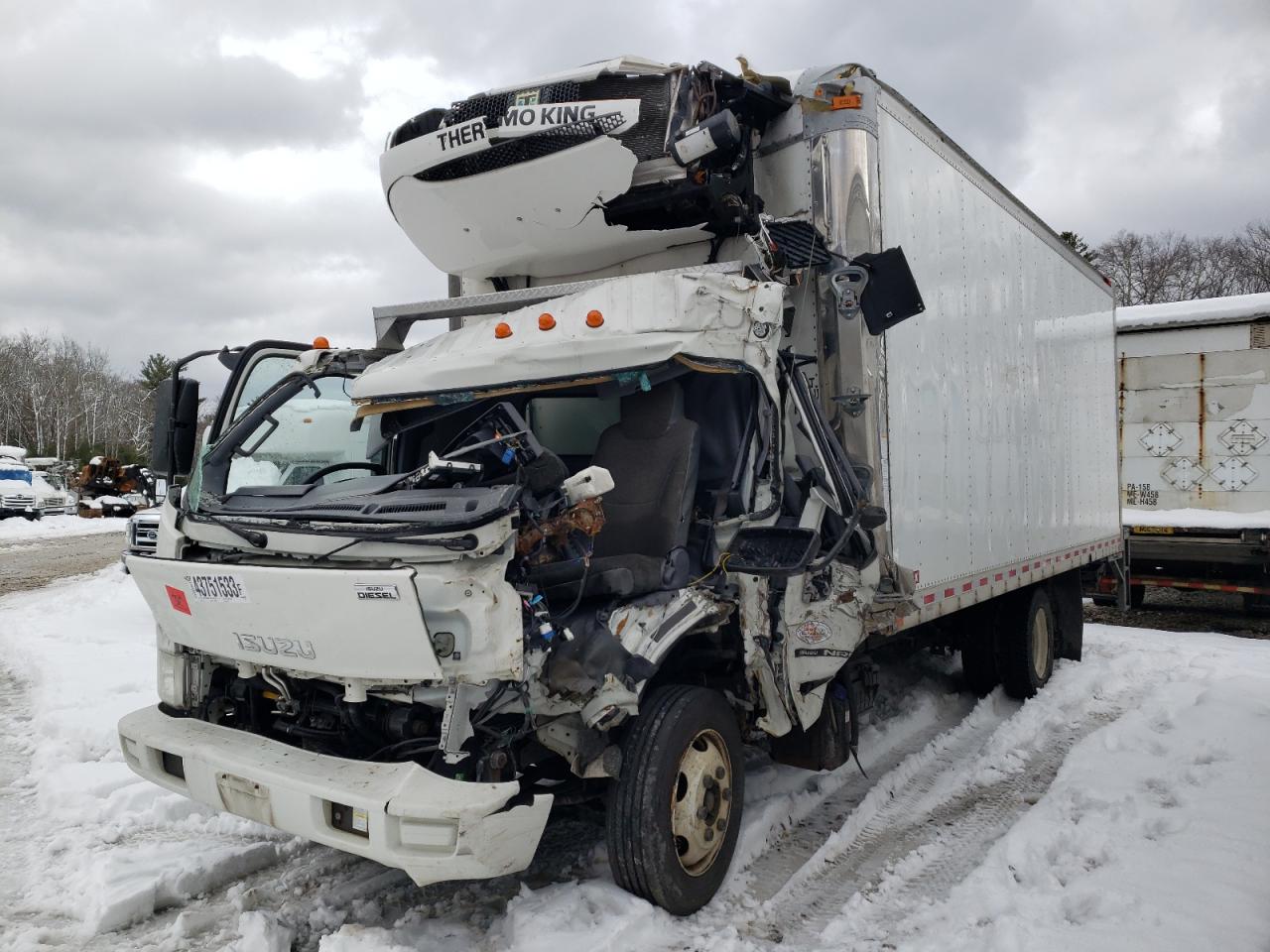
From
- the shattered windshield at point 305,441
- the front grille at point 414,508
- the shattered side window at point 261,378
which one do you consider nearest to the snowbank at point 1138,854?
the front grille at point 414,508

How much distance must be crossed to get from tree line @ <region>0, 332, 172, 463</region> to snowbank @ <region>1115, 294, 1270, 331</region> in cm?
5691

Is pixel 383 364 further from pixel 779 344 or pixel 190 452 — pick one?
pixel 779 344

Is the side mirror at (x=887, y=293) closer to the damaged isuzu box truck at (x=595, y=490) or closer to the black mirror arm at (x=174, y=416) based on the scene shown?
the damaged isuzu box truck at (x=595, y=490)

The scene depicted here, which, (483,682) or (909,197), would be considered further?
(909,197)

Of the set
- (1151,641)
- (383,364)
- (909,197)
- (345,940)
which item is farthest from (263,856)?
(1151,641)

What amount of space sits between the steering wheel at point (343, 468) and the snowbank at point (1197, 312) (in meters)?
9.51

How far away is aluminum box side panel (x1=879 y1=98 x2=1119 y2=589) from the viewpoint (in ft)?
16.9

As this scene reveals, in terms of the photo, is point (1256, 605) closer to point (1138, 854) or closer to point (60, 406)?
point (1138, 854)

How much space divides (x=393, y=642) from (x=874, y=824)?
10.0 feet

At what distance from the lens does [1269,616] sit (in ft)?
39.9

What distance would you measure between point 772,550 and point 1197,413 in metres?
9.62

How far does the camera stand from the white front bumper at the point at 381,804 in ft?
10.1

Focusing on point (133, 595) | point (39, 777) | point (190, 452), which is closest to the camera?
point (190, 452)

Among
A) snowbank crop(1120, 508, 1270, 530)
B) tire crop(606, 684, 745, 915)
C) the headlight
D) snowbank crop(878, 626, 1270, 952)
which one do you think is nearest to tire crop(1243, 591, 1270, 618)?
snowbank crop(1120, 508, 1270, 530)
